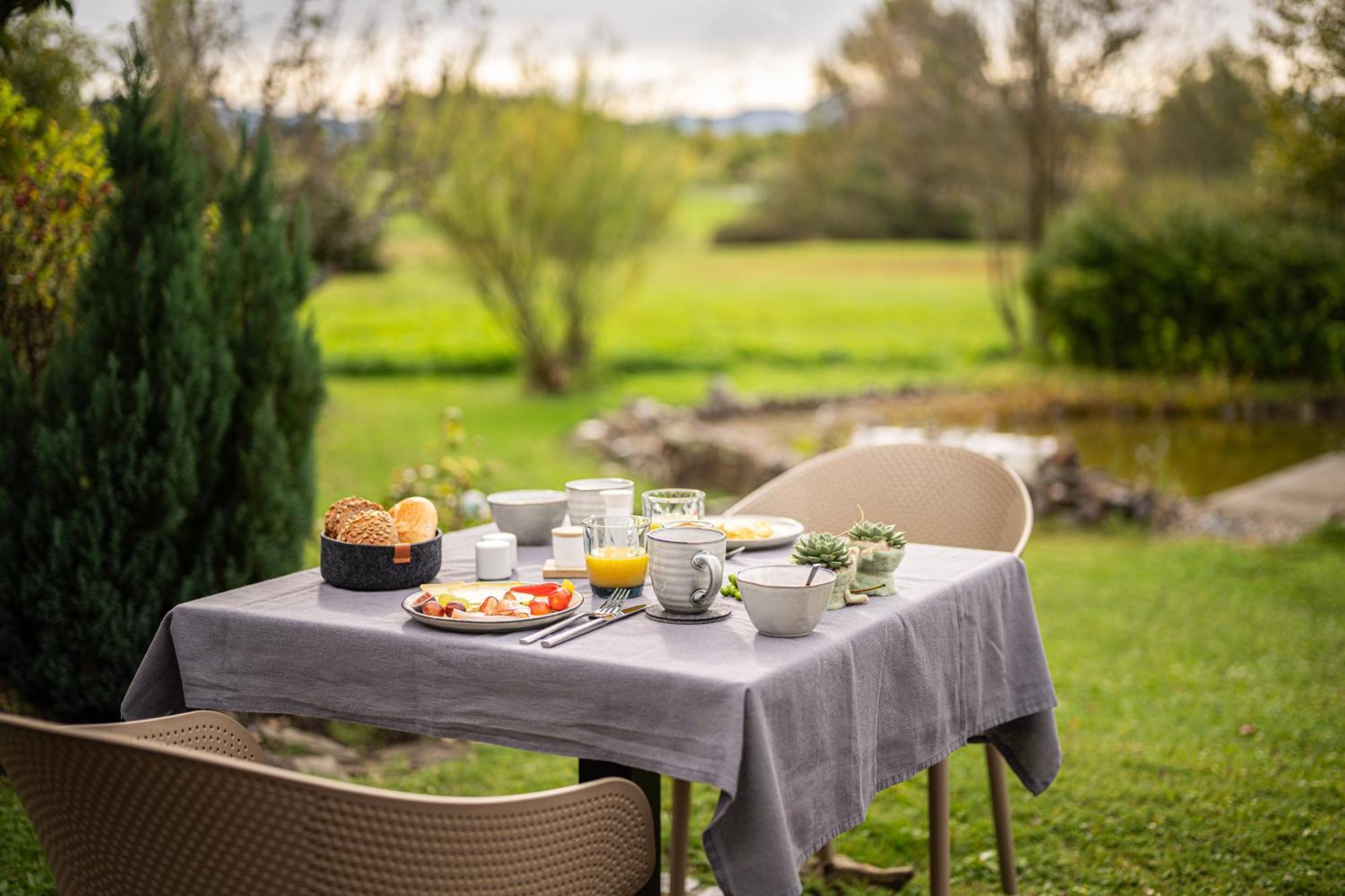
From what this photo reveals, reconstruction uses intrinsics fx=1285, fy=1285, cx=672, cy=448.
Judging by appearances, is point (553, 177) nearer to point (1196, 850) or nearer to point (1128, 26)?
point (1128, 26)

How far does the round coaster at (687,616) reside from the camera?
2.32 metres

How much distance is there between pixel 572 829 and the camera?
1971mm

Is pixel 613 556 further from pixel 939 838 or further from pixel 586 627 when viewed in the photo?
pixel 939 838

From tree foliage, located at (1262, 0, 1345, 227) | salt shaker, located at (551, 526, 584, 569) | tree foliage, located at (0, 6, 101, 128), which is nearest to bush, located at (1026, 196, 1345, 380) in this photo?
tree foliage, located at (1262, 0, 1345, 227)

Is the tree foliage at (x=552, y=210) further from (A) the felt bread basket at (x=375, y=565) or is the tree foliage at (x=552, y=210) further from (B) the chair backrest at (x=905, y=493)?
(A) the felt bread basket at (x=375, y=565)

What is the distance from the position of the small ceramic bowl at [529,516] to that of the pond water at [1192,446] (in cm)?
660

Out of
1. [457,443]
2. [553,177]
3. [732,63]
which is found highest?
[732,63]

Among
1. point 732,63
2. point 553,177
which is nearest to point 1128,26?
point 732,63

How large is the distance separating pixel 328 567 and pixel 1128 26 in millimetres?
14496

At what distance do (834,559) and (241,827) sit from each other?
1.13 m

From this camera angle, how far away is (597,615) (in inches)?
92.5

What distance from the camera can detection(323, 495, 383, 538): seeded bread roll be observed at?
2.65 meters

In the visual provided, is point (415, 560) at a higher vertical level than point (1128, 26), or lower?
lower

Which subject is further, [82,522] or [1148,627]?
[1148,627]
